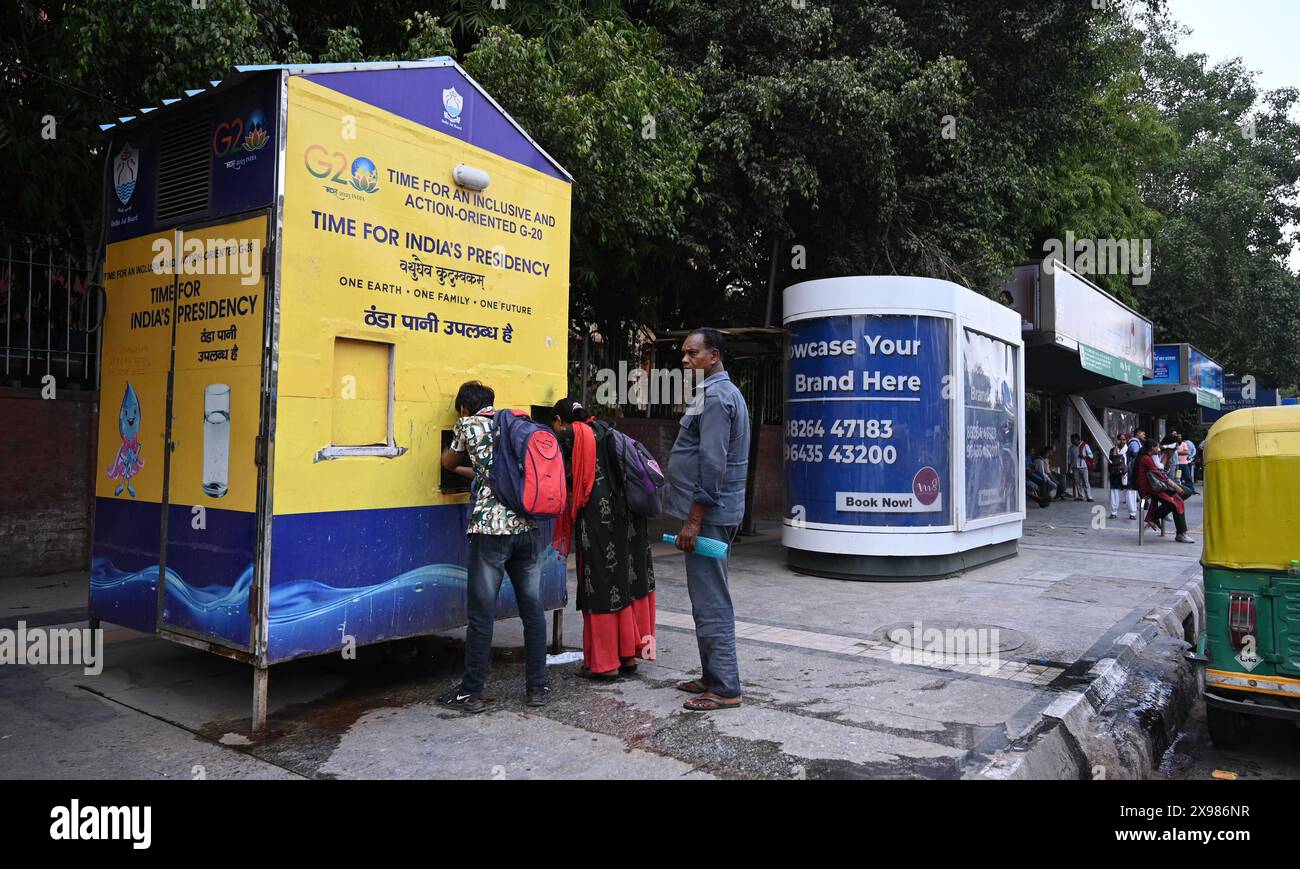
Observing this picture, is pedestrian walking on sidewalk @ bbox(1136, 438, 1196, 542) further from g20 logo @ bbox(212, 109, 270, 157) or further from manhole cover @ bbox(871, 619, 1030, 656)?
g20 logo @ bbox(212, 109, 270, 157)

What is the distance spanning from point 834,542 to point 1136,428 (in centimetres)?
2851

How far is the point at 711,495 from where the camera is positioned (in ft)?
15.8

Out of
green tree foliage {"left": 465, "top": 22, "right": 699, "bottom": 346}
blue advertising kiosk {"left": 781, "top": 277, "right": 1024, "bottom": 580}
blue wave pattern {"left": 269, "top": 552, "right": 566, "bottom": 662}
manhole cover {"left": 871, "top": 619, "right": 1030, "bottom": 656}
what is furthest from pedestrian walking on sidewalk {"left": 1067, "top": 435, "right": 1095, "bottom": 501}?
blue wave pattern {"left": 269, "top": 552, "right": 566, "bottom": 662}

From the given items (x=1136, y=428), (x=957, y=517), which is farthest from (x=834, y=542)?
(x=1136, y=428)

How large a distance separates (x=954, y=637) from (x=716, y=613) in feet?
9.38

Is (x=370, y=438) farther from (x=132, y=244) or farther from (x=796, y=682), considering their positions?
(x=796, y=682)

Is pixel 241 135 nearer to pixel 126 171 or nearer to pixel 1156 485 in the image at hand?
pixel 126 171

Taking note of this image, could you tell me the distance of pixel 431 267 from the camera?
521 cm

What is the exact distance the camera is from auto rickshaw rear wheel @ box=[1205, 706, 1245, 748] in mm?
5051

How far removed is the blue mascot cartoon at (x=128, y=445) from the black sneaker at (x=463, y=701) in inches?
88.4

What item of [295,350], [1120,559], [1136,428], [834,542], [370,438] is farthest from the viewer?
[1136,428]

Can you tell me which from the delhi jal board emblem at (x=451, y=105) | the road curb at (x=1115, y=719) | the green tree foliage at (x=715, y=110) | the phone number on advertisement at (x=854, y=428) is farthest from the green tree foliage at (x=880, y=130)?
the road curb at (x=1115, y=719)

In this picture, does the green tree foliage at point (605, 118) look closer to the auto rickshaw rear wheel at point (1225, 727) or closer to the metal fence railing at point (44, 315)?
the metal fence railing at point (44, 315)

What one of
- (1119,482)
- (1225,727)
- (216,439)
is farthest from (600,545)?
(1119,482)
